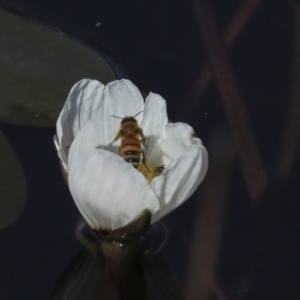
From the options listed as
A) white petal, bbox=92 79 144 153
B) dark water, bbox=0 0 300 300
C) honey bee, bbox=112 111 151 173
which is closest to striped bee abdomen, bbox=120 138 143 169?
honey bee, bbox=112 111 151 173

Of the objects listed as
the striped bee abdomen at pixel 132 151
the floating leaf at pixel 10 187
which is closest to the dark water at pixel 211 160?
the floating leaf at pixel 10 187

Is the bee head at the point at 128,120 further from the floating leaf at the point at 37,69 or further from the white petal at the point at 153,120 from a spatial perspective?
the floating leaf at the point at 37,69

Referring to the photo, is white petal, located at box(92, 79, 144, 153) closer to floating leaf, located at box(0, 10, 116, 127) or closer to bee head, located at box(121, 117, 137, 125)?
bee head, located at box(121, 117, 137, 125)

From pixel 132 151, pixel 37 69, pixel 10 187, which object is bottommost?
pixel 10 187

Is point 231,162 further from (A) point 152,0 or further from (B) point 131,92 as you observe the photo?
(A) point 152,0

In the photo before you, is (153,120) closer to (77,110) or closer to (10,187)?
(77,110)

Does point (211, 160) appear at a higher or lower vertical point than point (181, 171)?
lower

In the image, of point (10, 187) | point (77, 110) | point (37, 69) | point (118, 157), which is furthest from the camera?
point (37, 69)

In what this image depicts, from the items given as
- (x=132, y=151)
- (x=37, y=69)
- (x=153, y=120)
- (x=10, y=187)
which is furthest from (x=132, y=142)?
(x=37, y=69)
